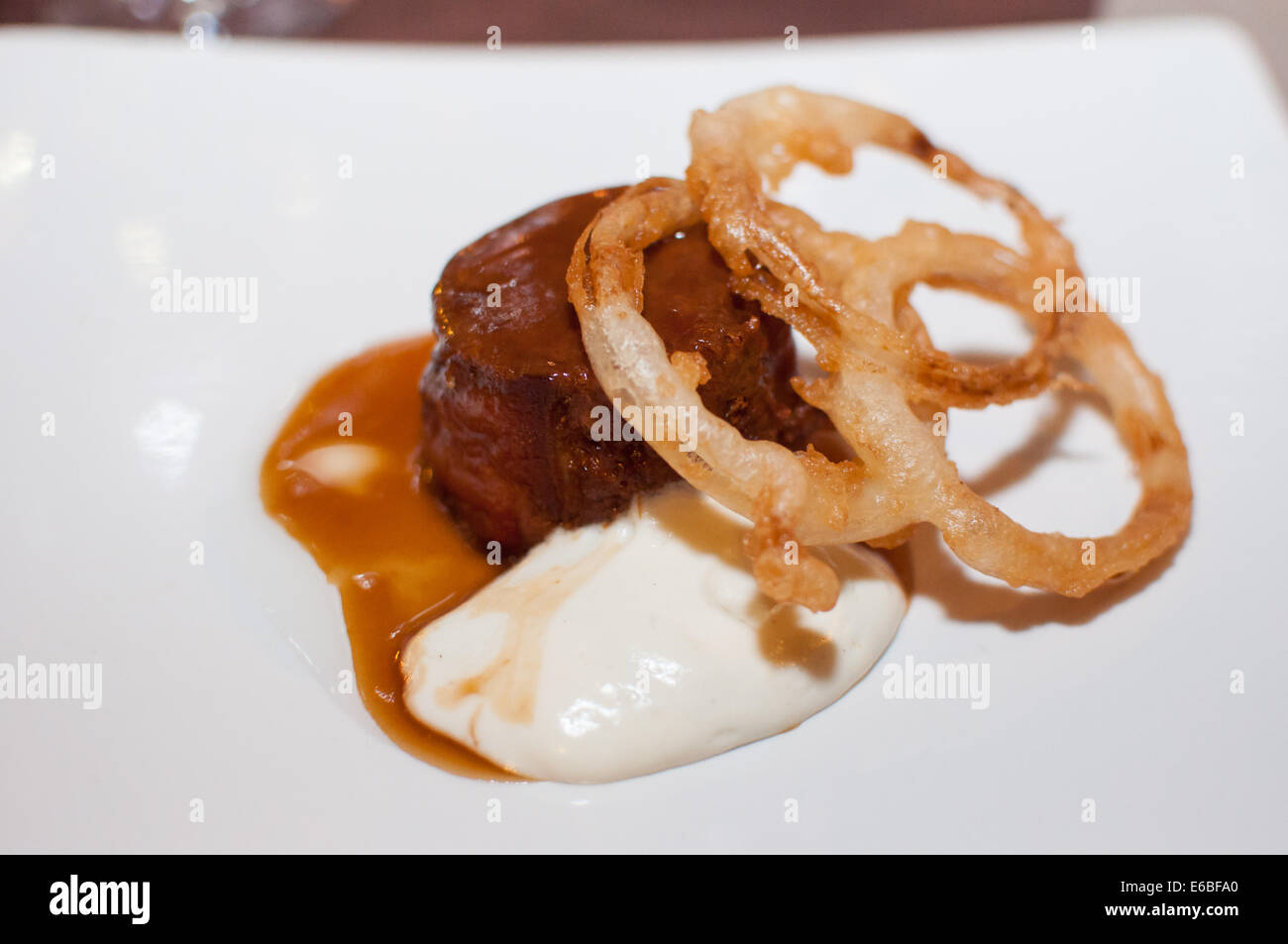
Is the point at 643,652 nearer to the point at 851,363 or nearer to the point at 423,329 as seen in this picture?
the point at 851,363

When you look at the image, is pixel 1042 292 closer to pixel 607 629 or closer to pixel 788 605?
pixel 788 605

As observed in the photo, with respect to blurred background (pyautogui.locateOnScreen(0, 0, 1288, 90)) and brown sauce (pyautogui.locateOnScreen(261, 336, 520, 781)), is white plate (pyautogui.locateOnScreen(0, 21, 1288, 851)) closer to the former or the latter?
brown sauce (pyautogui.locateOnScreen(261, 336, 520, 781))

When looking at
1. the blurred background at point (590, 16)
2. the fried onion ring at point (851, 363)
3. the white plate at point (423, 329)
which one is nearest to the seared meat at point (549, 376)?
the fried onion ring at point (851, 363)

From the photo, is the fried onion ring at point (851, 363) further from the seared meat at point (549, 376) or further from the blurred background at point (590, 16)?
the blurred background at point (590, 16)

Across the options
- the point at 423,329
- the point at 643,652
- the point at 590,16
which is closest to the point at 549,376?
the point at 643,652

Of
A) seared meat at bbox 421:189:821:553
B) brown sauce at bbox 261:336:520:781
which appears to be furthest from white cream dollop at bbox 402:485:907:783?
seared meat at bbox 421:189:821:553
